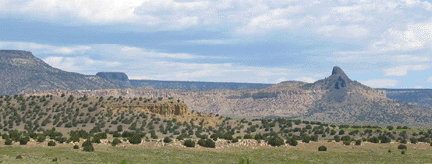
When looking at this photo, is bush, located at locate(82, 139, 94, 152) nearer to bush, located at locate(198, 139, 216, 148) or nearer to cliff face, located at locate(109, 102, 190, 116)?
bush, located at locate(198, 139, 216, 148)

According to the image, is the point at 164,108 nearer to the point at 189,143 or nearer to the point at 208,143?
the point at 208,143

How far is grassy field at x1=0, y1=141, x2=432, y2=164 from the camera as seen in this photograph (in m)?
44.3

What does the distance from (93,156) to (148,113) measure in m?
56.4

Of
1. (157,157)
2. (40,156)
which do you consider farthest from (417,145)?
(40,156)

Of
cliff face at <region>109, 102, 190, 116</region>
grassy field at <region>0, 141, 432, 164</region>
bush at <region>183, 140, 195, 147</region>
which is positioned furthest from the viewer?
cliff face at <region>109, 102, 190, 116</region>

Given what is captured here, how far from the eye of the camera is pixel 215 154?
165 ft

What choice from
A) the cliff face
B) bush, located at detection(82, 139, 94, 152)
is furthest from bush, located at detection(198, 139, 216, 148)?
the cliff face

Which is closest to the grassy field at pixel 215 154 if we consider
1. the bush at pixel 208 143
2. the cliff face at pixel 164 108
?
the bush at pixel 208 143

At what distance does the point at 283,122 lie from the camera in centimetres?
9662

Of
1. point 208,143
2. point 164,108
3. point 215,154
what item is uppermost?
point 164,108

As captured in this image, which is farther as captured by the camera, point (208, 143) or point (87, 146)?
point (208, 143)

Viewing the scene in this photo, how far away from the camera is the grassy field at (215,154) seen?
4428 cm

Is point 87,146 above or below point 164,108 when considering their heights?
below

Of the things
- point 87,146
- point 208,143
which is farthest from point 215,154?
point 87,146
